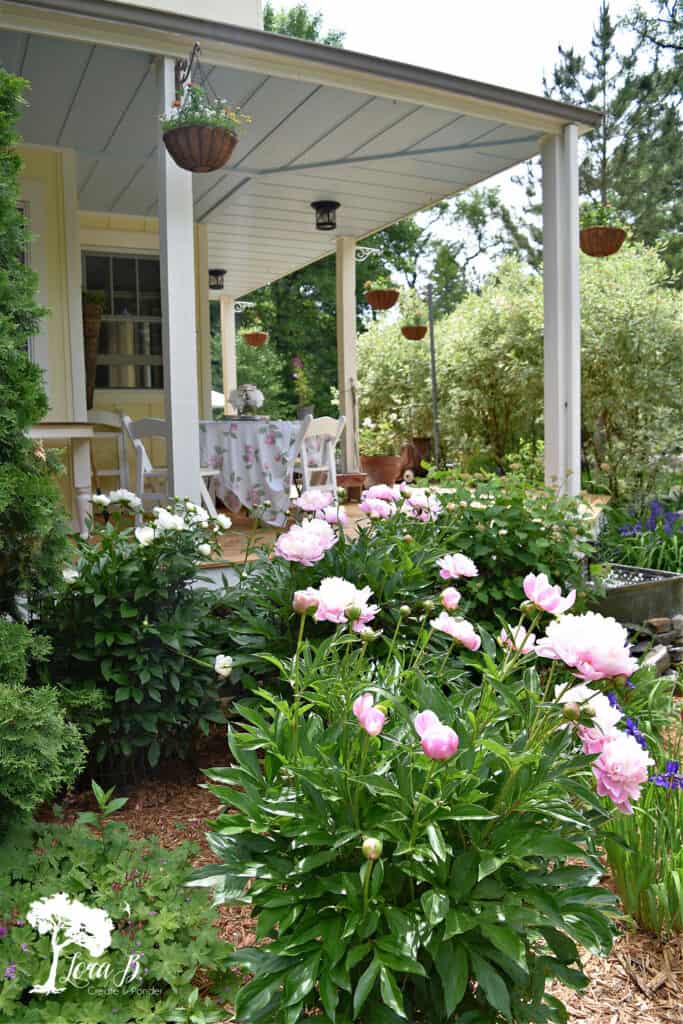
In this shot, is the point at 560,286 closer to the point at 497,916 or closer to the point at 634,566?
the point at 634,566

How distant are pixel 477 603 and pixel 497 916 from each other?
2155mm

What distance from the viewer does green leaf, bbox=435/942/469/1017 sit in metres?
1.25

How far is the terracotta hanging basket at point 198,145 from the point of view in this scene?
3.79 meters

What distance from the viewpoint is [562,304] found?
529cm

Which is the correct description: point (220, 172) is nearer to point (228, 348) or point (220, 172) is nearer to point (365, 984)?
point (228, 348)

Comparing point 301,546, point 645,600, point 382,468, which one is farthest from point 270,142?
point 382,468

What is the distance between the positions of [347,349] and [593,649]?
296 inches

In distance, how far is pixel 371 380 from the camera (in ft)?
43.4

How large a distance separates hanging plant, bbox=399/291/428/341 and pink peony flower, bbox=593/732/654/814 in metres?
10.5

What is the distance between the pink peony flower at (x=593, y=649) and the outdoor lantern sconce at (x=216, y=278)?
907 centimetres

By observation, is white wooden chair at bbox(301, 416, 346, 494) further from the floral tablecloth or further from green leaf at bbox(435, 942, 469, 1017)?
green leaf at bbox(435, 942, 469, 1017)

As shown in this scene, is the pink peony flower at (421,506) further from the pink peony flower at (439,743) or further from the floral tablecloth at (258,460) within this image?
the floral tablecloth at (258,460)

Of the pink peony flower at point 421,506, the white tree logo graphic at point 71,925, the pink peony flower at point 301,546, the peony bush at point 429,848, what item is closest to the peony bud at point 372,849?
the peony bush at point 429,848

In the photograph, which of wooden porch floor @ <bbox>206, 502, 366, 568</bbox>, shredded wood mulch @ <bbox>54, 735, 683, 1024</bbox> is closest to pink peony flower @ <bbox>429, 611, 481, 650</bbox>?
shredded wood mulch @ <bbox>54, 735, 683, 1024</bbox>
